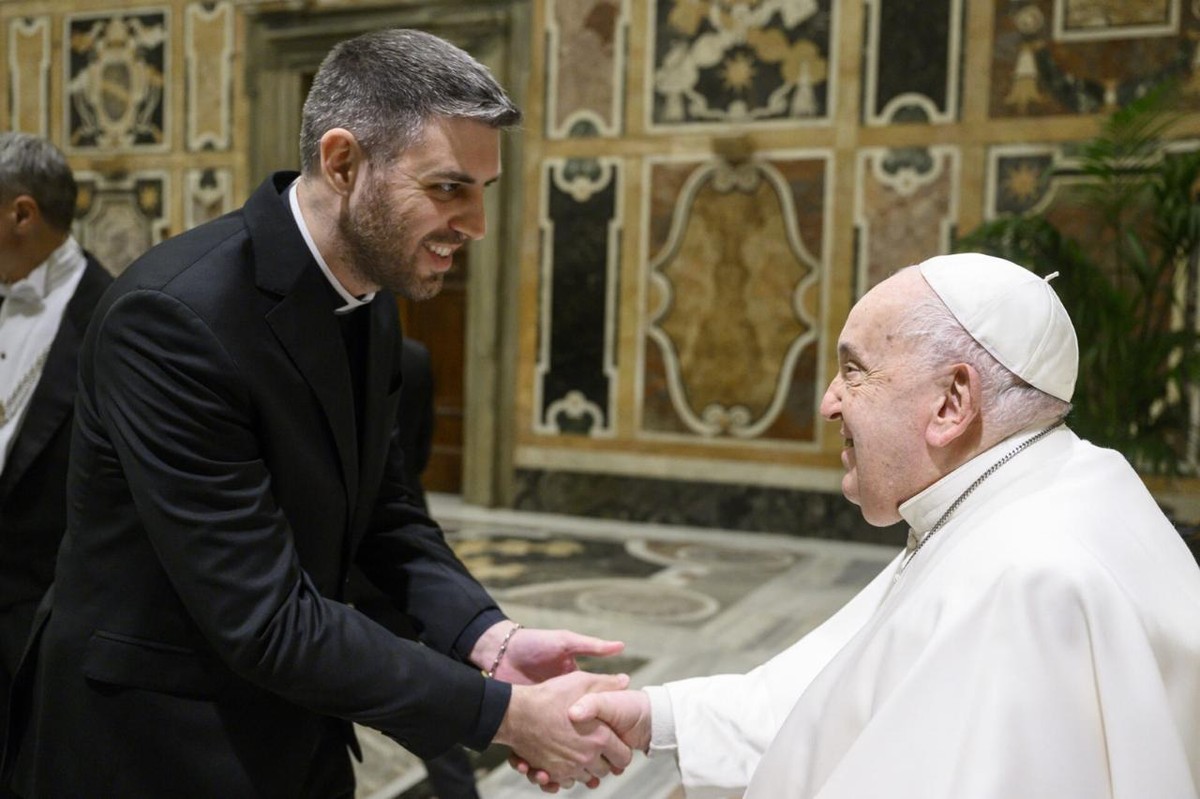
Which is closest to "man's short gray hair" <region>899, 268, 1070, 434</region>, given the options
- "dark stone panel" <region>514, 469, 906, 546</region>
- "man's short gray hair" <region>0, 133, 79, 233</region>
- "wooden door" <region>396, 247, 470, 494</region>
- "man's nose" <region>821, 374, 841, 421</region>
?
"man's nose" <region>821, 374, 841, 421</region>

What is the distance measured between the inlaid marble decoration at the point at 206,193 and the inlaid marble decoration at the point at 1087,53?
230 inches

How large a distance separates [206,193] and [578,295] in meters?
3.44

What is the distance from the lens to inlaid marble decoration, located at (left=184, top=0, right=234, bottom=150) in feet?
31.2

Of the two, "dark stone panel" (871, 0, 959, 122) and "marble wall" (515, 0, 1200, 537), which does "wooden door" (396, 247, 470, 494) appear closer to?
"marble wall" (515, 0, 1200, 537)

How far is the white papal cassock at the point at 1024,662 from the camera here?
4.92ft

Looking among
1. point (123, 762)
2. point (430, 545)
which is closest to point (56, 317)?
point (430, 545)

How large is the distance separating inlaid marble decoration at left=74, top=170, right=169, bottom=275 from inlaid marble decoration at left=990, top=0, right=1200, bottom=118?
21.5ft

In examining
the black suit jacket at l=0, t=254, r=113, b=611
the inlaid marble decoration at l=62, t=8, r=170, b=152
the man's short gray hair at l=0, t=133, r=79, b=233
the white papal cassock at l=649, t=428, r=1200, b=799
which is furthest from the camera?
the inlaid marble decoration at l=62, t=8, r=170, b=152

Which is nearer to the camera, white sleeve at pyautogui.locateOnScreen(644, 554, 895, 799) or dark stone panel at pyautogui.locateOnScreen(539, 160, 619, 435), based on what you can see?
white sleeve at pyautogui.locateOnScreen(644, 554, 895, 799)

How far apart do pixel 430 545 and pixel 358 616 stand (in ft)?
1.59

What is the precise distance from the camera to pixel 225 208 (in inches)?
378

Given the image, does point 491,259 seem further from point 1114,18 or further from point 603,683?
point 603,683

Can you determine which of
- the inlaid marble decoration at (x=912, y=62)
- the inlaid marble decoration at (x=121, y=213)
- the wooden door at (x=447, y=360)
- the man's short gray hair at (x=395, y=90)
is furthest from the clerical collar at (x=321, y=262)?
the inlaid marble decoration at (x=121, y=213)

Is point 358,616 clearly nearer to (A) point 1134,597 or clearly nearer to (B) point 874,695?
(B) point 874,695
